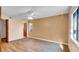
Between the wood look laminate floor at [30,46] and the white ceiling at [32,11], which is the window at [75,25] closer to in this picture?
the white ceiling at [32,11]

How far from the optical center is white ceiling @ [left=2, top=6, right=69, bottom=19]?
1500 millimetres

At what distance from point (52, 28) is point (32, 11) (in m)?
0.48

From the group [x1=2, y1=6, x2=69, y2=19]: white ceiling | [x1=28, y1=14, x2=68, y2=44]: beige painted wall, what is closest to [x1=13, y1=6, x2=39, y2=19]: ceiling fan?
[x1=2, y1=6, x2=69, y2=19]: white ceiling

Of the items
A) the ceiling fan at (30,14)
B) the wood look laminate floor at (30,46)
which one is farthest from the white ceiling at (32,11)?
the wood look laminate floor at (30,46)

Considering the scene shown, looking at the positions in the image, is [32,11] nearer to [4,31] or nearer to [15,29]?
[15,29]

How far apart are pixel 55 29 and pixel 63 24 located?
0.55ft

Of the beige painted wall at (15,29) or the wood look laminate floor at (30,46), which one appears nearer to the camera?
the wood look laminate floor at (30,46)

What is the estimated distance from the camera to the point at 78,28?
151 centimetres

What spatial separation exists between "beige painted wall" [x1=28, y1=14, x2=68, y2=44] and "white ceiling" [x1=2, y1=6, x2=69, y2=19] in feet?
0.29

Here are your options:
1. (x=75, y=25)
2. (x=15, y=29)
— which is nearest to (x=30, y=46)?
(x=15, y=29)

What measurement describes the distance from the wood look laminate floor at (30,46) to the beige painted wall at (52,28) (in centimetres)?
11

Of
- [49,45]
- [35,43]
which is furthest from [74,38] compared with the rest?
[35,43]

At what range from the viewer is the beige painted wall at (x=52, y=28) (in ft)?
5.08

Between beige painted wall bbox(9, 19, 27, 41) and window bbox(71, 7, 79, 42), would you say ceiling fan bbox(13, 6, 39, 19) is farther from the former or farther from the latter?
window bbox(71, 7, 79, 42)
